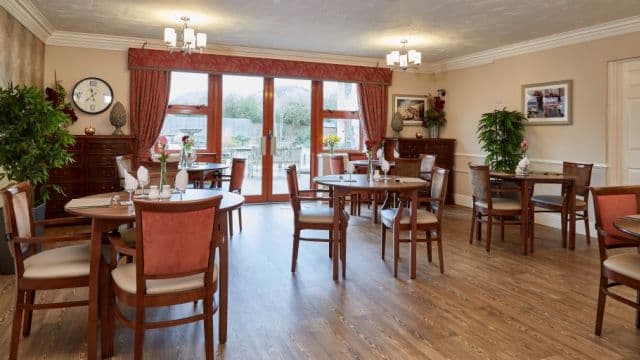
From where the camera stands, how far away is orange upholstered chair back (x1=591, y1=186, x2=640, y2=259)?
2.93m

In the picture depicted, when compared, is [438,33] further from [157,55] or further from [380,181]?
[157,55]

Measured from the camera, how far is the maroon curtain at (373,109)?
8.10 m

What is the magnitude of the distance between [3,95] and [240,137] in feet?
14.0

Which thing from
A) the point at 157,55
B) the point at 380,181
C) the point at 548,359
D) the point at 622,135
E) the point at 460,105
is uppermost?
the point at 157,55

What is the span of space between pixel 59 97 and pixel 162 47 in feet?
5.36

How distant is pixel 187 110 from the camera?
734 cm

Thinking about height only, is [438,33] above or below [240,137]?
above

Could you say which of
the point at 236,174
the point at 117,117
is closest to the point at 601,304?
the point at 236,174

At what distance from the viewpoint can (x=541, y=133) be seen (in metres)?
6.54

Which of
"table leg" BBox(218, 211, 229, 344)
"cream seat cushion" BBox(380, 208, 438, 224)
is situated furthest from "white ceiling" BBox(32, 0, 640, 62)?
"table leg" BBox(218, 211, 229, 344)

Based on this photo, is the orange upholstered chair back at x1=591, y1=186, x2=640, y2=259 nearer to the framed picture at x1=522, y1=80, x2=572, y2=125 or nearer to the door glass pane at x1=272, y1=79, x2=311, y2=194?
the framed picture at x1=522, y1=80, x2=572, y2=125

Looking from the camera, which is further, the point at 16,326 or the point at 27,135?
the point at 27,135

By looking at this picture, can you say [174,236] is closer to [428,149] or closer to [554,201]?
[554,201]

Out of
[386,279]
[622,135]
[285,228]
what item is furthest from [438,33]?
[386,279]
